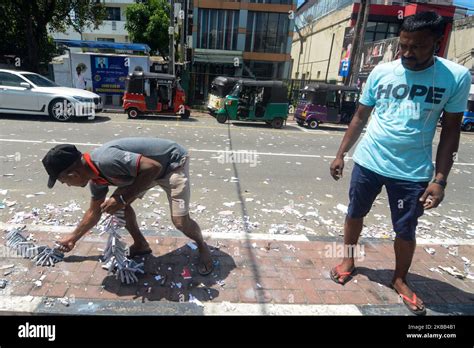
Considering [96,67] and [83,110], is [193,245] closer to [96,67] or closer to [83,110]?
[83,110]

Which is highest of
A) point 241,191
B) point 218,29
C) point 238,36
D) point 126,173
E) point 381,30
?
point 381,30

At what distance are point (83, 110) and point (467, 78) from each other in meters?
11.3

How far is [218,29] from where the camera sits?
23.9 metres

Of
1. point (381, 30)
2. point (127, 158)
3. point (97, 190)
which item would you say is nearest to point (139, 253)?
point (97, 190)

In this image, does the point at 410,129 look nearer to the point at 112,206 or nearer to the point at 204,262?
the point at 204,262

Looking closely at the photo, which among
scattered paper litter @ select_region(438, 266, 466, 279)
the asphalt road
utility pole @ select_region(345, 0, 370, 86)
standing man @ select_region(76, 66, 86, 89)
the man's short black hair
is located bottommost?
the asphalt road

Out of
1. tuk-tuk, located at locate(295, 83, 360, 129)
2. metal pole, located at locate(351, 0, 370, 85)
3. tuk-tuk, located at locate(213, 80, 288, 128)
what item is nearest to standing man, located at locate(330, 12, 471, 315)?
tuk-tuk, located at locate(213, 80, 288, 128)

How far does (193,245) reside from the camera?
140 inches

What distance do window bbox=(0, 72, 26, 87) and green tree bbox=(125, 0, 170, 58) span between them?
16.9 m

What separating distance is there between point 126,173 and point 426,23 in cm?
230

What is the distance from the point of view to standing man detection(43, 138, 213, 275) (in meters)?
2.42

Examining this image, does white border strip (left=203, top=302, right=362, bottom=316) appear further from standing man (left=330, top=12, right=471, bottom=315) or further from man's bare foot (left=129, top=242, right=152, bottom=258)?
man's bare foot (left=129, top=242, right=152, bottom=258)

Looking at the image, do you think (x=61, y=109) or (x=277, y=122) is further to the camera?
(x=277, y=122)
